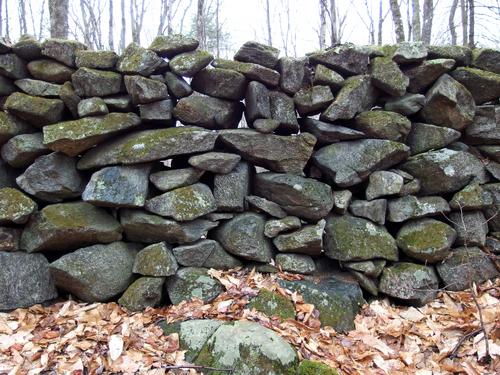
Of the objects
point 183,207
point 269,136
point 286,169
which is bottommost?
point 183,207

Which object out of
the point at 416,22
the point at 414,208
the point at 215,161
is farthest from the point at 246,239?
the point at 416,22

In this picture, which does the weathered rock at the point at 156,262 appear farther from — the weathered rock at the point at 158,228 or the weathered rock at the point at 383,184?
the weathered rock at the point at 383,184

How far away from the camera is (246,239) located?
4.36m

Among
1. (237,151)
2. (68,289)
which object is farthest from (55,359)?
(237,151)

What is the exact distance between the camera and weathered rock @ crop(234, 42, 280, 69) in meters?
4.50

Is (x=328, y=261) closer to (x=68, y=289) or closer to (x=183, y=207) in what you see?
(x=183, y=207)

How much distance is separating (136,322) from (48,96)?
274 cm

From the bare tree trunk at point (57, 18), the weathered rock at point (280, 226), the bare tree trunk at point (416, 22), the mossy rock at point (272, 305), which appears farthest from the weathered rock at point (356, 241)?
the bare tree trunk at point (416, 22)

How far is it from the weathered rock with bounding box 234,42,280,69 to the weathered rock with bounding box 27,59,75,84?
6.59ft

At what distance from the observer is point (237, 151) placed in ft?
14.9

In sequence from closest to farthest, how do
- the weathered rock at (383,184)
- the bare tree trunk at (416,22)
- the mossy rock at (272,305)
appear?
the mossy rock at (272,305), the weathered rock at (383,184), the bare tree trunk at (416,22)

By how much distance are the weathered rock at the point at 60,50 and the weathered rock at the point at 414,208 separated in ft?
13.9

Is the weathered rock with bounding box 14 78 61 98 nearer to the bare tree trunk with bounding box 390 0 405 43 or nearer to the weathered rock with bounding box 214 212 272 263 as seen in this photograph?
the weathered rock with bounding box 214 212 272 263

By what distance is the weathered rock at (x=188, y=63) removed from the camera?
4324 millimetres
